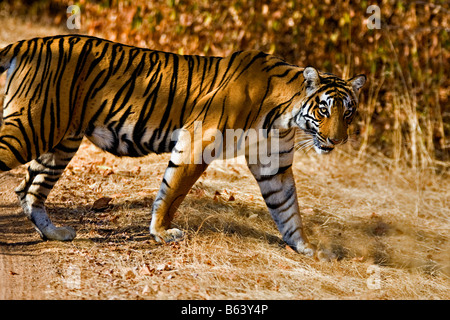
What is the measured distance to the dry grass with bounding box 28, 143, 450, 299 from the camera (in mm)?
4441

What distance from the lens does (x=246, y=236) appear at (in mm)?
5512

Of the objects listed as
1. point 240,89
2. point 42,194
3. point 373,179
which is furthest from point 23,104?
point 373,179

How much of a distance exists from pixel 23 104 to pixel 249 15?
521 cm

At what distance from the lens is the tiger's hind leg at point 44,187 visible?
509cm

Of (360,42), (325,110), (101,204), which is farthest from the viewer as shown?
(360,42)

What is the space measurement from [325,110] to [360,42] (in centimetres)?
490

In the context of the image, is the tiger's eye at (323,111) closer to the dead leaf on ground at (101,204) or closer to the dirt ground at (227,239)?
the dirt ground at (227,239)

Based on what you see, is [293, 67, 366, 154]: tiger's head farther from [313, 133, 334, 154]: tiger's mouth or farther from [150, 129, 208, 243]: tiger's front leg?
[150, 129, 208, 243]: tiger's front leg

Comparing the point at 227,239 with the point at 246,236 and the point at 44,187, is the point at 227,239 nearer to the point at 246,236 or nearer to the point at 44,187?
the point at 246,236

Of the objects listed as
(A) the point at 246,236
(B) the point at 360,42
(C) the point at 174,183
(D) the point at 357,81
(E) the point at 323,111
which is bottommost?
(A) the point at 246,236

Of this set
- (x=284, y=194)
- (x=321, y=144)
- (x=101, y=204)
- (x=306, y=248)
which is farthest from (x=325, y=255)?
(x=101, y=204)

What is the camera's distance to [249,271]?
4707mm

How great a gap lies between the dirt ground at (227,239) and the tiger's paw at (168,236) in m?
0.06
